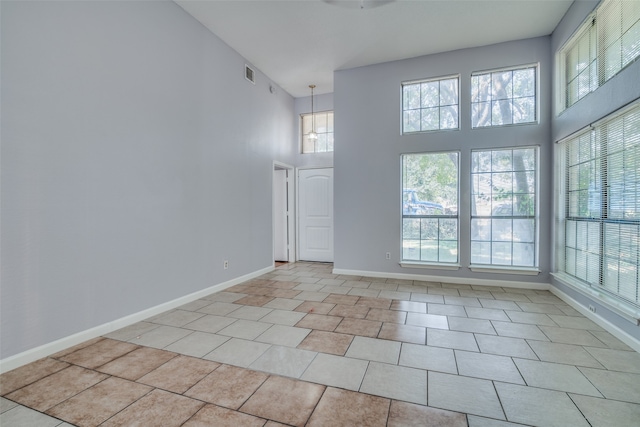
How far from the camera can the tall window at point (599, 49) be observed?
2.53 metres

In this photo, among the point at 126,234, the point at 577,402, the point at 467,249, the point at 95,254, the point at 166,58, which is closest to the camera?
the point at 577,402

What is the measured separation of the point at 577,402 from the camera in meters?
1.72

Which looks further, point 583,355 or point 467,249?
point 467,249

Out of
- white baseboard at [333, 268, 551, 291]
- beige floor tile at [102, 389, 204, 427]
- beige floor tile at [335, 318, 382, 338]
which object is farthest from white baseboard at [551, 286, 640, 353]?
beige floor tile at [102, 389, 204, 427]

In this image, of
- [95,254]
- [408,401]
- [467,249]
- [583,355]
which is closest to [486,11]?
[467,249]

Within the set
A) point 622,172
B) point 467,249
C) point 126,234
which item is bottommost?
point 467,249

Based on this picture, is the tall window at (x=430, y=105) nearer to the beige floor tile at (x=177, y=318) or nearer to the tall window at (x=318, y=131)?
the tall window at (x=318, y=131)

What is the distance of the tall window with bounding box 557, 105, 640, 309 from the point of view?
8.14 feet

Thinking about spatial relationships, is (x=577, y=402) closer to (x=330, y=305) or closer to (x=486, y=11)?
(x=330, y=305)

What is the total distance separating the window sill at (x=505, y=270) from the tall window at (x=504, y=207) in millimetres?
65

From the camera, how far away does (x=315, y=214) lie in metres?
6.30

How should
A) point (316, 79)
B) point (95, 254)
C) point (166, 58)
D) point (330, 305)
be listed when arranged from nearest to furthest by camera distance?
point (95, 254) < point (166, 58) < point (330, 305) < point (316, 79)

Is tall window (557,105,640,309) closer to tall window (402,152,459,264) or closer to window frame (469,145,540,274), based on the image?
window frame (469,145,540,274)

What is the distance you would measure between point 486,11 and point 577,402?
4005mm
